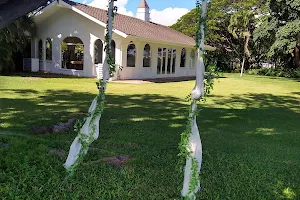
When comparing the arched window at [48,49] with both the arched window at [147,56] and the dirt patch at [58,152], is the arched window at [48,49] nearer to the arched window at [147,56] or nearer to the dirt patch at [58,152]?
the arched window at [147,56]

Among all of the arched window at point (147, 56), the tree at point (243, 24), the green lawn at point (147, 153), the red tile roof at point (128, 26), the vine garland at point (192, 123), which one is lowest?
the green lawn at point (147, 153)

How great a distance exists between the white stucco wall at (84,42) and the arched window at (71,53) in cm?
69

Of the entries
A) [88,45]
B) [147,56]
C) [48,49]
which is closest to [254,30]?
[147,56]

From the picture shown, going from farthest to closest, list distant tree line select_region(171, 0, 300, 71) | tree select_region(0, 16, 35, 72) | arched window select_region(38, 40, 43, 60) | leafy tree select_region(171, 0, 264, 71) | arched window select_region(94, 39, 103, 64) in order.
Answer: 1. leafy tree select_region(171, 0, 264, 71)
2. arched window select_region(38, 40, 43, 60)
3. distant tree line select_region(171, 0, 300, 71)
4. arched window select_region(94, 39, 103, 64)
5. tree select_region(0, 16, 35, 72)

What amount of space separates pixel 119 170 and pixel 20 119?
3675 mm

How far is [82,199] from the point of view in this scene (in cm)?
323

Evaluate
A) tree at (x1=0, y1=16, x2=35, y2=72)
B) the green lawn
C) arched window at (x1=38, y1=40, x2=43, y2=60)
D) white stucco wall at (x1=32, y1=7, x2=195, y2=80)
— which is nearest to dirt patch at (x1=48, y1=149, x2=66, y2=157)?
the green lawn

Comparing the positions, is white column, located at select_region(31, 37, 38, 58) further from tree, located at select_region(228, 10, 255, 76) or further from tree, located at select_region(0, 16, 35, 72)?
tree, located at select_region(228, 10, 255, 76)

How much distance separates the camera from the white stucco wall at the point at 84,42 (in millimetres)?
17031

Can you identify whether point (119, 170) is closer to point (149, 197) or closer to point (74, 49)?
point (149, 197)

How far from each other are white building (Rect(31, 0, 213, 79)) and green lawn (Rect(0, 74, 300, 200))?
8.12 metres

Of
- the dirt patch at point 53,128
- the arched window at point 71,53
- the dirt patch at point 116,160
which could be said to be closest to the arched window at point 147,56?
the arched window at point 71,53

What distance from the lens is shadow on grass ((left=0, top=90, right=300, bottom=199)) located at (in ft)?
12.7

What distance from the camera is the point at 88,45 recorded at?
57.9 ft
